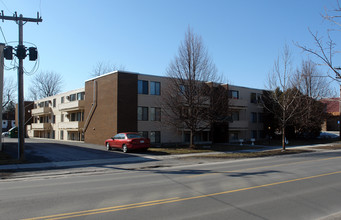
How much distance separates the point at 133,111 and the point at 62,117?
1988cm

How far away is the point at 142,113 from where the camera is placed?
2897 centimetres

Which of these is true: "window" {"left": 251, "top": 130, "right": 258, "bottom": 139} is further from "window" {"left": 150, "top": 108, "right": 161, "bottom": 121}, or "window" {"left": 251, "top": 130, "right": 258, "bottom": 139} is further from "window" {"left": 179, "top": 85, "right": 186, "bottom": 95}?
"window" {"left": 179, "top": 85, "right": 186, "bottom": 95}

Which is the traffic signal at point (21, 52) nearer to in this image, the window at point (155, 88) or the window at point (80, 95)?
the window at point (155, 88)

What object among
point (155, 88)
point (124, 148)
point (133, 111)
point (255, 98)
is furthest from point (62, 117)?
point (255, 98)

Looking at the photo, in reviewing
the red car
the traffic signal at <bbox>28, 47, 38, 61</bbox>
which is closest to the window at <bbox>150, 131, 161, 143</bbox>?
the red car

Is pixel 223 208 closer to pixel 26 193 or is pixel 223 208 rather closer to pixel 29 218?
pixel 29 218

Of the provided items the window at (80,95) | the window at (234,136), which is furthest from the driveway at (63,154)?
the window at (234,136)

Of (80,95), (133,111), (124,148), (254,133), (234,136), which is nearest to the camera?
(124,148)

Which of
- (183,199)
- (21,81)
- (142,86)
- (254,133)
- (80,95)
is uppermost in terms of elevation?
(142,86)

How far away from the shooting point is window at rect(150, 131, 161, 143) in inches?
1153

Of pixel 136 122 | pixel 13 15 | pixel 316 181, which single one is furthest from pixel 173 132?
pixel 316 181

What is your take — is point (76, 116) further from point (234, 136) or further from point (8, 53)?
point (8, 53)

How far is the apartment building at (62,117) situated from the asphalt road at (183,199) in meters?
27.5

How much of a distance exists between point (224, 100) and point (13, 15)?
1778cm
